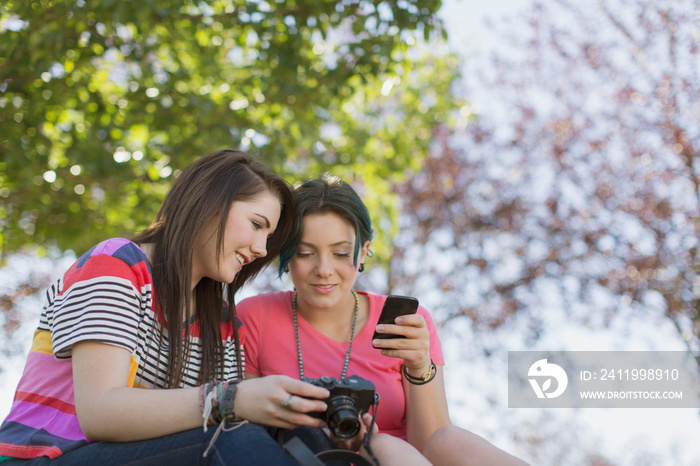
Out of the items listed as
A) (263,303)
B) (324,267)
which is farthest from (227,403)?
(263,303)

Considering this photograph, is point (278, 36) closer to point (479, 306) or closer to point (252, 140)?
point (252, 140)

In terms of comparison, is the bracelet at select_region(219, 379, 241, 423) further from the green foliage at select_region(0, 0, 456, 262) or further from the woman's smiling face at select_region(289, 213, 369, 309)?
the green foliage at select_region(0, 0, 456, 262)

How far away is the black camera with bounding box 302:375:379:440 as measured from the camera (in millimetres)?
2043

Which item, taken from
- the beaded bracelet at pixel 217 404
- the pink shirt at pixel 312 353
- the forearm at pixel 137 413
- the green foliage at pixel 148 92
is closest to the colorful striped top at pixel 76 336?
the forearm at pixel 137 413

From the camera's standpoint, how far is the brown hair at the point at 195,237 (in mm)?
2426

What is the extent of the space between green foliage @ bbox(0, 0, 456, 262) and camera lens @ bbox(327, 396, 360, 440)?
338 cm

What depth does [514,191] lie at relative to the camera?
38.2 ft

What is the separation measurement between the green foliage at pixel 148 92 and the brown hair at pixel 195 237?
245 centimetres

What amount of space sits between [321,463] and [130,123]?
571cm

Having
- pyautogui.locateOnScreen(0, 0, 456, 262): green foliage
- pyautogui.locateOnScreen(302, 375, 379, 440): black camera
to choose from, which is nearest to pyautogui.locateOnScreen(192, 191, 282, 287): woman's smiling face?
pyautogui.locateOnScreen(302, 375, 379, 440): black camera

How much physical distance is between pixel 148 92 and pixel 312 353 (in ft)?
15.2

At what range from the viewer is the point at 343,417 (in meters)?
2.02

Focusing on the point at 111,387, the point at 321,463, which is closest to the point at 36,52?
the point at 111,387

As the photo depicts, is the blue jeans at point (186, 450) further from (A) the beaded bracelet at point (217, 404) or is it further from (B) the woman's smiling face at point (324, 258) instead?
(B) the woman's smiling face at point (324, 258)
